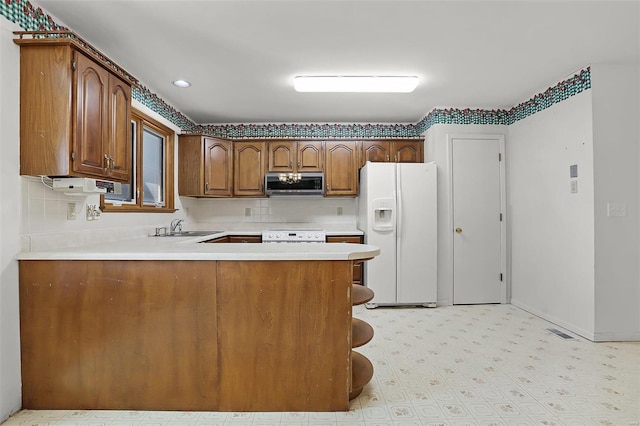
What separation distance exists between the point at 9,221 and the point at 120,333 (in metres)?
0.85

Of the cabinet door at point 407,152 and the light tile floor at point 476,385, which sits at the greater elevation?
the cabinet door at point 407,152

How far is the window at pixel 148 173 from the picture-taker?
2.84m

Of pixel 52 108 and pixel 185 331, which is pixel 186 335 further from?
pixel 52 108

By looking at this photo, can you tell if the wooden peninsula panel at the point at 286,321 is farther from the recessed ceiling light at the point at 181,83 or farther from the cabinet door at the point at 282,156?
the cabinet door at the point at 282,156

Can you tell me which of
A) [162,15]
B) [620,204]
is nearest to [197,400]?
[162,15]

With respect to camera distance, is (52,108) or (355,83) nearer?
(52,108)

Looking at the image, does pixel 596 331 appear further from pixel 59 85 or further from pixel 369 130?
pixel 59 85

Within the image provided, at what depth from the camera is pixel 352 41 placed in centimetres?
223

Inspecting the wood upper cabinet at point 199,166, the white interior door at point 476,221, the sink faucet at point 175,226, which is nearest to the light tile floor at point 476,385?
the white interior door at point 476,221

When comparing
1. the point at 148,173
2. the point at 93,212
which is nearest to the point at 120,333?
the point at 93,212

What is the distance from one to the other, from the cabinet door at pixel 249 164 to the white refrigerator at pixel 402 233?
148 centimetres

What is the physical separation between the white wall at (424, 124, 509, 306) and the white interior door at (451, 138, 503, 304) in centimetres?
7

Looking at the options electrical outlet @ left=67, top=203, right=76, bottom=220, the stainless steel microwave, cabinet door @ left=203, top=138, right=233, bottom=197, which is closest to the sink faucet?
cabinet door @ left=203, top=138, right=233, bottom=197

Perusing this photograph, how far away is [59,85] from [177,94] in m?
1.68
